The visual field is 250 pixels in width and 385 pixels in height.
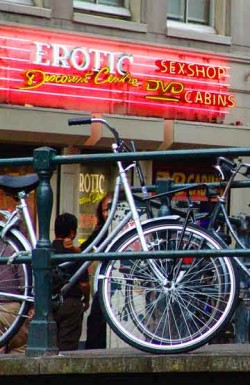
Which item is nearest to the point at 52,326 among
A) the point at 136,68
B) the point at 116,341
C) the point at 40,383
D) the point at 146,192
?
the point at 40,383

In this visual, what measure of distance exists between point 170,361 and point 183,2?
520 inches

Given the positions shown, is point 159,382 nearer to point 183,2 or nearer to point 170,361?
point 170,361

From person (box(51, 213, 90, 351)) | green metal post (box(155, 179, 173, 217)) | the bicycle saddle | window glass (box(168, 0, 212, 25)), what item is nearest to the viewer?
the bicycle saddle

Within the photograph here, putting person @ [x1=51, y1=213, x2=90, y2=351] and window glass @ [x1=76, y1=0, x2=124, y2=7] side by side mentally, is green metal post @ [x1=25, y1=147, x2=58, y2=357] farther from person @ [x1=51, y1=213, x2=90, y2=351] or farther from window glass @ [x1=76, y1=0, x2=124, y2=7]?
window glass @ [x1=76, y1=0, x2=124, y2=7]

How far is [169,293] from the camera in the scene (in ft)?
23.8

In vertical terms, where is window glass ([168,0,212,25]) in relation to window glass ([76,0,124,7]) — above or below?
above

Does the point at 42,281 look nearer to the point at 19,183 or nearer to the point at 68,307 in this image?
the point at 19,183

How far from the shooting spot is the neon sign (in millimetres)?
16922

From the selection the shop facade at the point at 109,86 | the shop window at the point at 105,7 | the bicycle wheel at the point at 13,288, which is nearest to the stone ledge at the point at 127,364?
the bicycle wheel at the point at 13,288

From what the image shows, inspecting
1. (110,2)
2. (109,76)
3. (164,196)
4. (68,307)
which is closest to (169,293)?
(164,196)

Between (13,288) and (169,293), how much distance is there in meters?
0.93

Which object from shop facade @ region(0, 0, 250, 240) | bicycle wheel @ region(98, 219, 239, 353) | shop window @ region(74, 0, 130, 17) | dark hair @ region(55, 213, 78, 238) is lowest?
bicycle wheel @ region(98, 219, 239, 353)

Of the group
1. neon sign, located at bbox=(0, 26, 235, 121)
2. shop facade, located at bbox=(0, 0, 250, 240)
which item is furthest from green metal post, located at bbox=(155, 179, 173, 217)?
neon sign, located at bbox=(0, 26, 235, 121)

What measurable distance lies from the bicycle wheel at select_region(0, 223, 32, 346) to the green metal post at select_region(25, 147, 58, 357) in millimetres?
243
